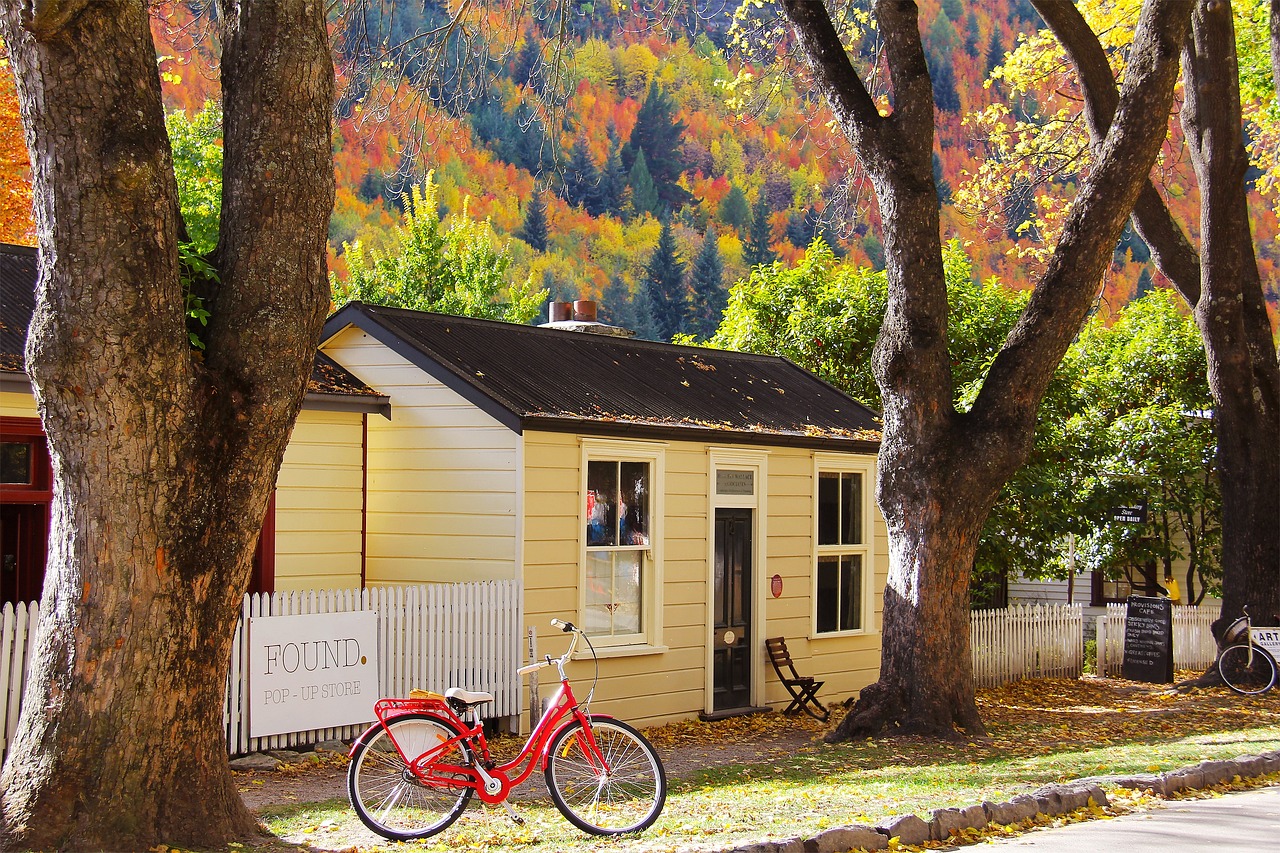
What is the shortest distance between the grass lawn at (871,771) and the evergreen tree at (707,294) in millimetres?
51175

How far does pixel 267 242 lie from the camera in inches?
281

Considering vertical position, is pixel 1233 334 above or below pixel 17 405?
above

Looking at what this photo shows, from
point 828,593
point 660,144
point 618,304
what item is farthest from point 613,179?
point 828,593

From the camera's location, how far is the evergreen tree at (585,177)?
6500 centimetres

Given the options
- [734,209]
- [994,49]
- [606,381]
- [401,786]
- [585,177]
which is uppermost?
[994,49]

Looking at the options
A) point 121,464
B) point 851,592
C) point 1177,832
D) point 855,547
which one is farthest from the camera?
point 851,592

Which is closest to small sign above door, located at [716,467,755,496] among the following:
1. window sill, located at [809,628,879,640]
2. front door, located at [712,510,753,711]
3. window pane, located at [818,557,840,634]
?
front door, located at [712,510,753,711]

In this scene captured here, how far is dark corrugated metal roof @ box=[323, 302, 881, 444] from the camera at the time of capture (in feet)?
43.9

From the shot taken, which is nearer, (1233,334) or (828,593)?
(828,593)

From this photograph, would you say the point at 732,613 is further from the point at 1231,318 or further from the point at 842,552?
the point at 1231,318

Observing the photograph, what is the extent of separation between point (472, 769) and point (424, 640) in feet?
15.4

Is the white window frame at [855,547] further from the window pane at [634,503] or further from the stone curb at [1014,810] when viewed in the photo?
the stone curb at [1014,810]

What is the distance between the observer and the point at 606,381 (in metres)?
15.1

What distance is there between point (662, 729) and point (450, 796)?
650 cm
